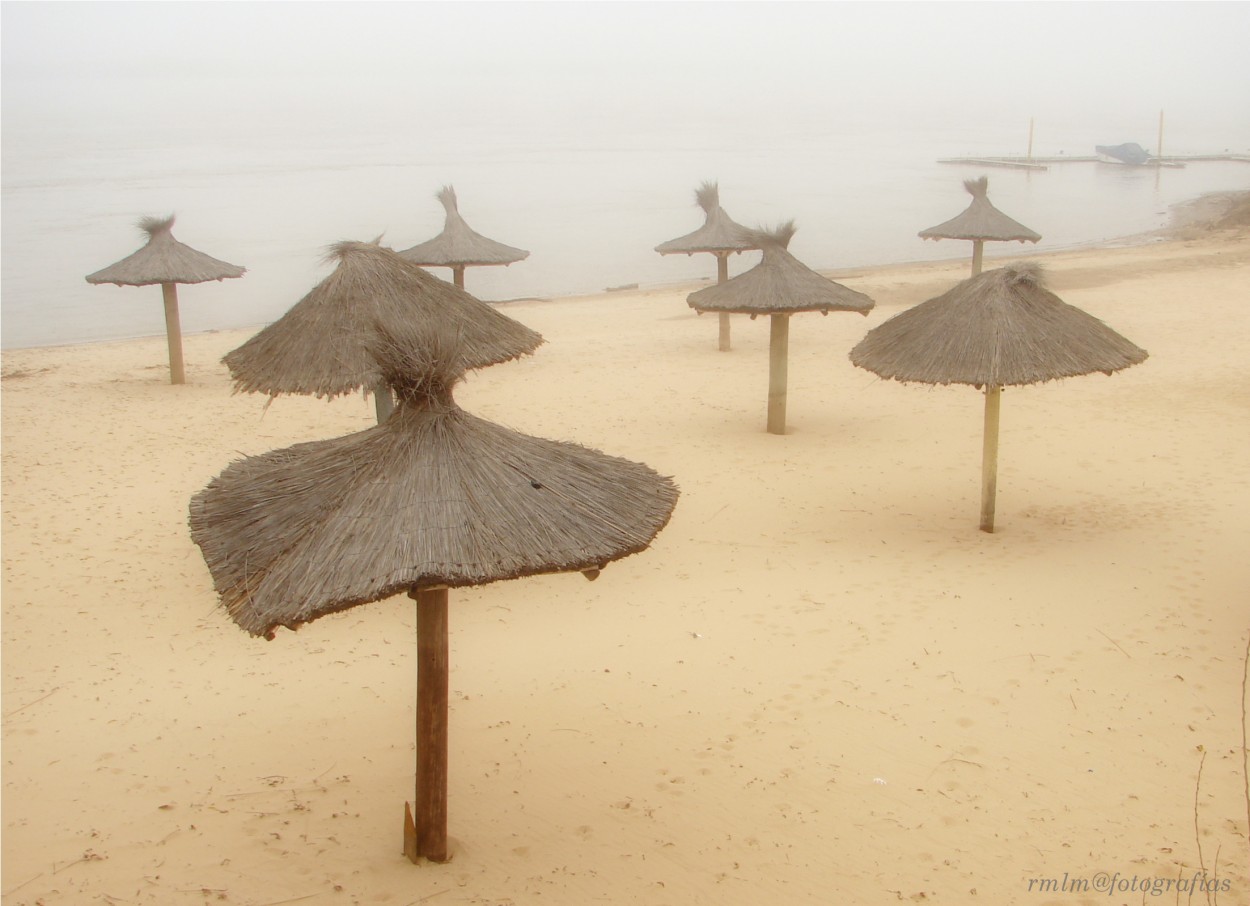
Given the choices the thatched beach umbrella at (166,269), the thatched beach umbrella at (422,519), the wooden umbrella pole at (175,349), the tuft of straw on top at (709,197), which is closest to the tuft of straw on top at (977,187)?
the tuft of straw on top at (709,197)

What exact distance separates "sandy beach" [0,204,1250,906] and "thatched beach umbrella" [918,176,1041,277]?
7.50 metres

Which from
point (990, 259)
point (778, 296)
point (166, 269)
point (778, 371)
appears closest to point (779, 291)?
point (778, 296)

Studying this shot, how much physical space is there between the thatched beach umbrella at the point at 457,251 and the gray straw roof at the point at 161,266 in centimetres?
267

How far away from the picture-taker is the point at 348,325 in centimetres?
864

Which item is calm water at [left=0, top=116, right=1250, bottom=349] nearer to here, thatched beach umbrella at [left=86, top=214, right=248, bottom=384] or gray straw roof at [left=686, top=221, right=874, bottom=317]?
gray straw roof at [left=686, top=221, right=874, bottom=317]

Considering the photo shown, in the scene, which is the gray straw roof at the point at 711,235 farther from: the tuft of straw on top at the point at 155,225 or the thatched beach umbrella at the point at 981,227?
the tuft of straw on top at the point at 155,225

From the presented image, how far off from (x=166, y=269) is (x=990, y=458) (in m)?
10.6

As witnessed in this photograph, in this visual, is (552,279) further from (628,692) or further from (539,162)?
(539,162)

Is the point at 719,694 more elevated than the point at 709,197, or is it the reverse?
the point at 709,197

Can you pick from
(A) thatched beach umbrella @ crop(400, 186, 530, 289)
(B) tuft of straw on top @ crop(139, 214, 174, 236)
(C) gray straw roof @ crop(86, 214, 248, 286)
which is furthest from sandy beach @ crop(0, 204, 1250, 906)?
(A) thatched beach umbrella @ crop(400, 186, 530, 289)

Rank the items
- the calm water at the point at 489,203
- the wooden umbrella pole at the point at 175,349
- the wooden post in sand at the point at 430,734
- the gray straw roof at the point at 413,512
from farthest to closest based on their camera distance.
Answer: the calm water at the point at 489,203 < the wooden umbrella pole at the point at 175,349 < the wooden post in sand at the point at 430,734 < the gray straw roof at the point at 413,512

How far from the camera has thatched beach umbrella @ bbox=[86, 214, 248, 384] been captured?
14.3m

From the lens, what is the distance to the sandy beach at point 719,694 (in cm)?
517

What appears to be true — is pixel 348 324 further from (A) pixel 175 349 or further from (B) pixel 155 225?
(A) pixel 175 349
